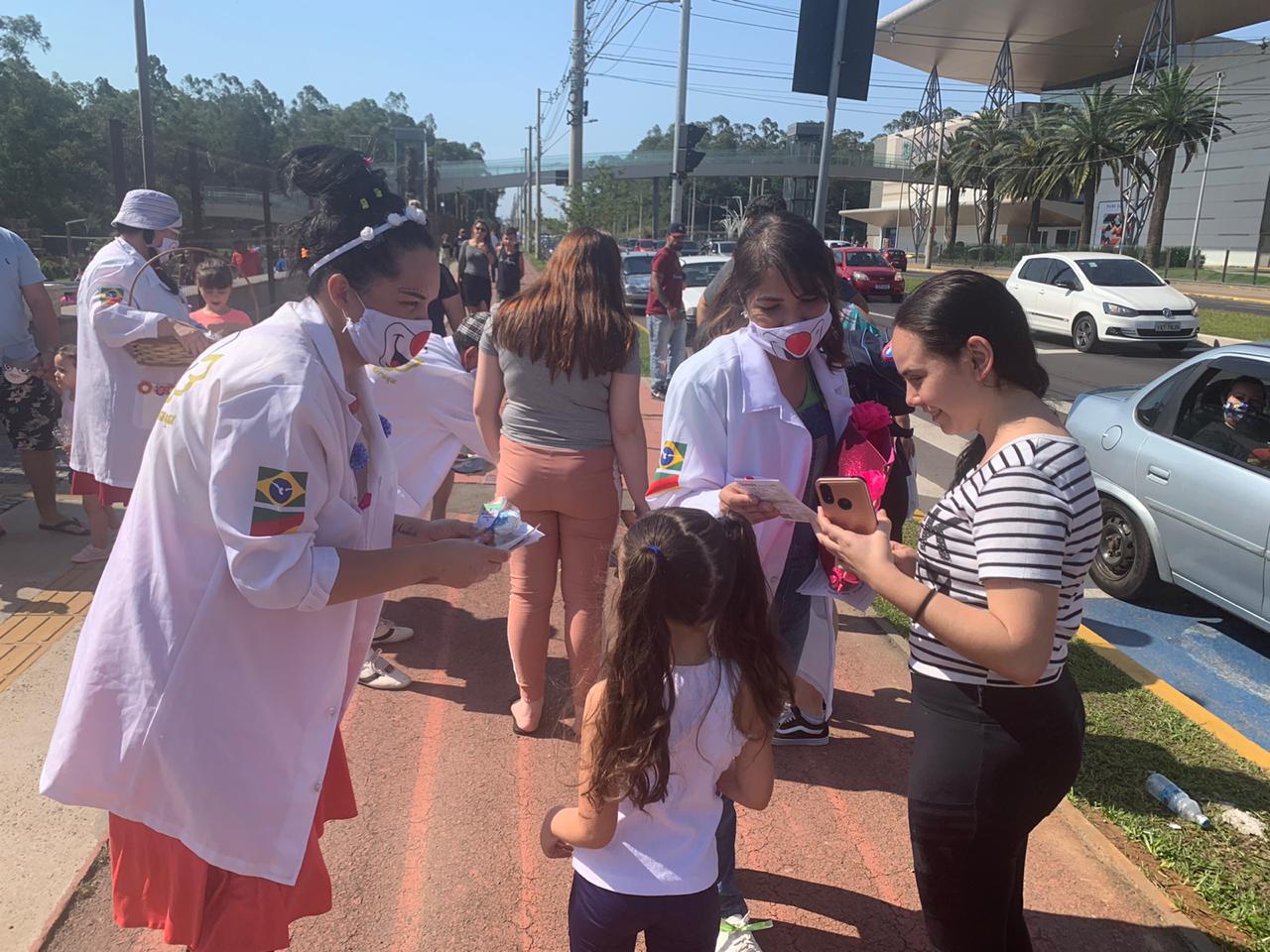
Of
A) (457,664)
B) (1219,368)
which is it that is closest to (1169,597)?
(1219,368)

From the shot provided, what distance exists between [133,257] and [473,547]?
372 cm

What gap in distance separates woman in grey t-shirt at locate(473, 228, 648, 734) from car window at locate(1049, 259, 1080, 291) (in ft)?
55.8

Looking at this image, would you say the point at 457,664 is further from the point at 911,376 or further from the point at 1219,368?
the point at 1219,368

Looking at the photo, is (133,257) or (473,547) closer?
(473,547)

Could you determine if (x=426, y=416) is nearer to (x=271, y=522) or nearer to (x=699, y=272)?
(x=271, y=522)

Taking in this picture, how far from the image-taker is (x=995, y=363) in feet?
6.20

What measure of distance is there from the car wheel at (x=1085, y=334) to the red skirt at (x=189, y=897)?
18072mm

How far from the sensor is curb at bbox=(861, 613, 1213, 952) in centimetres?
271

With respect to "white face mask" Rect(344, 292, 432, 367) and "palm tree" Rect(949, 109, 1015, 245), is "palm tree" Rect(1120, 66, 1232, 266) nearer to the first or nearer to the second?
"palm tree" Rect(949, 109, 1015, 245)

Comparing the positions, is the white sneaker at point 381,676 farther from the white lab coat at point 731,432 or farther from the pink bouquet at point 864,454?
the pink bouquet at point 864,454

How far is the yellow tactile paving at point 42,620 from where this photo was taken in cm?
420

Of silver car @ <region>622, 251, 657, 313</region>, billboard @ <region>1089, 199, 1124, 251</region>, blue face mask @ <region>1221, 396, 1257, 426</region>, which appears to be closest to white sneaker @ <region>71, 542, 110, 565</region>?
blue face mask @ <region>1221, 396, 1257, 426</region>

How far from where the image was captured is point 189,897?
6.23ft

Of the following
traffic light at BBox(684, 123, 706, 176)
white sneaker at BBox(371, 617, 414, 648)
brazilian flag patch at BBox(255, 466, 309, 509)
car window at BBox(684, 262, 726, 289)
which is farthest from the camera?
car window at BBox(684, 262, 726, 289)
